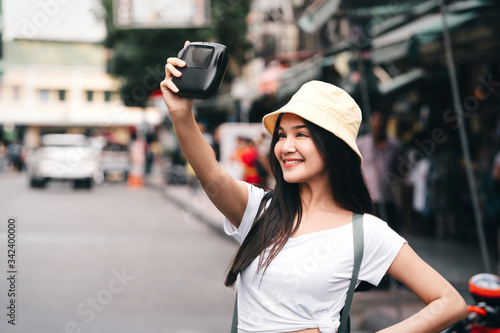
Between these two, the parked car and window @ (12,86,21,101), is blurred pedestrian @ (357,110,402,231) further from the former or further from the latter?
window @ (12,86,21,101)

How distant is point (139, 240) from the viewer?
10.6 meters

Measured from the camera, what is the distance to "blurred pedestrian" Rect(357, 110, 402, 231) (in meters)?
6.84

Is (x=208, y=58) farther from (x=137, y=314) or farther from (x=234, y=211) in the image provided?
(x=137, y=314)

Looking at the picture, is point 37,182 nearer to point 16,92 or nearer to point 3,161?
point 3,161

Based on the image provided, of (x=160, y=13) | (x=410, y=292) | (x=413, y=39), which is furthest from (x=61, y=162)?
(x=413, y=39)

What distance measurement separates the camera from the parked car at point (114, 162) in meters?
28.5

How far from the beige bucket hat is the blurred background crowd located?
27.5 inches

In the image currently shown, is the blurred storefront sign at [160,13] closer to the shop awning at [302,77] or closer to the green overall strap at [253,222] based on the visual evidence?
the shop awning at [302,77]

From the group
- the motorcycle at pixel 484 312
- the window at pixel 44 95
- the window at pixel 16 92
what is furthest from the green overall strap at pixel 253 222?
the window at pixel 44 95

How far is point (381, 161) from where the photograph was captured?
26.8 feet

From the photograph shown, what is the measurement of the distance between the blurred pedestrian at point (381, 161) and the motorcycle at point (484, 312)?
3.77 metres

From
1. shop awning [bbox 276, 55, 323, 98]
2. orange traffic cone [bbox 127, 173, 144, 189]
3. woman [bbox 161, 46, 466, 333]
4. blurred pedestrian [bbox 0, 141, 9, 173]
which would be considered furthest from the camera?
blurred pedestrian [bbox 0, 141, 9, 173]

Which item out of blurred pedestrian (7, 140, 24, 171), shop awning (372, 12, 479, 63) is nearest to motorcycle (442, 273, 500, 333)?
shop awning (372, 12, 479, 63)

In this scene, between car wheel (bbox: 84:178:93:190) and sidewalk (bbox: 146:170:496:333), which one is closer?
sidewalk (bbox: 146:170:496:333)
